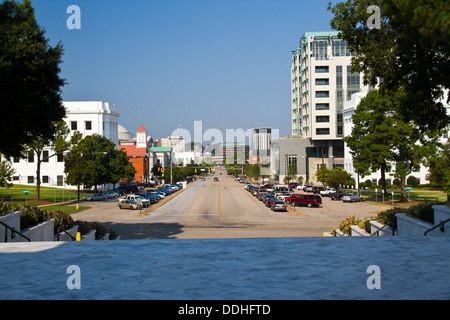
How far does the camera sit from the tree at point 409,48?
920 centimetres

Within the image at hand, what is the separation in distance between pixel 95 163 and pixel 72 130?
2765 centimetres

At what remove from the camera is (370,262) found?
30.6 ft

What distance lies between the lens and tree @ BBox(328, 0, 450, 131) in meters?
9.20

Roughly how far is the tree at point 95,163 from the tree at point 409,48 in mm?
47818

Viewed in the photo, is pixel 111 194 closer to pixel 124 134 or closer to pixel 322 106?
pixel 322 106

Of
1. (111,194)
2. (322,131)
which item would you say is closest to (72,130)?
(111,194)

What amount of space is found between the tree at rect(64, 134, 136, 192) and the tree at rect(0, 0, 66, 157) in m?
40.8

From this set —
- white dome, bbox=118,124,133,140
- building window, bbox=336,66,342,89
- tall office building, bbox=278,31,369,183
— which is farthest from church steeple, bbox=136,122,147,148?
building window, bbox=336,66,342,89

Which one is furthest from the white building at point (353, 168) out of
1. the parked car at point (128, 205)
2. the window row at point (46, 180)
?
the window row at point (46, 180)

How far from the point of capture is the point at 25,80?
1820 cm

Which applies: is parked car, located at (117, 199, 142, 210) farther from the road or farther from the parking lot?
the road
